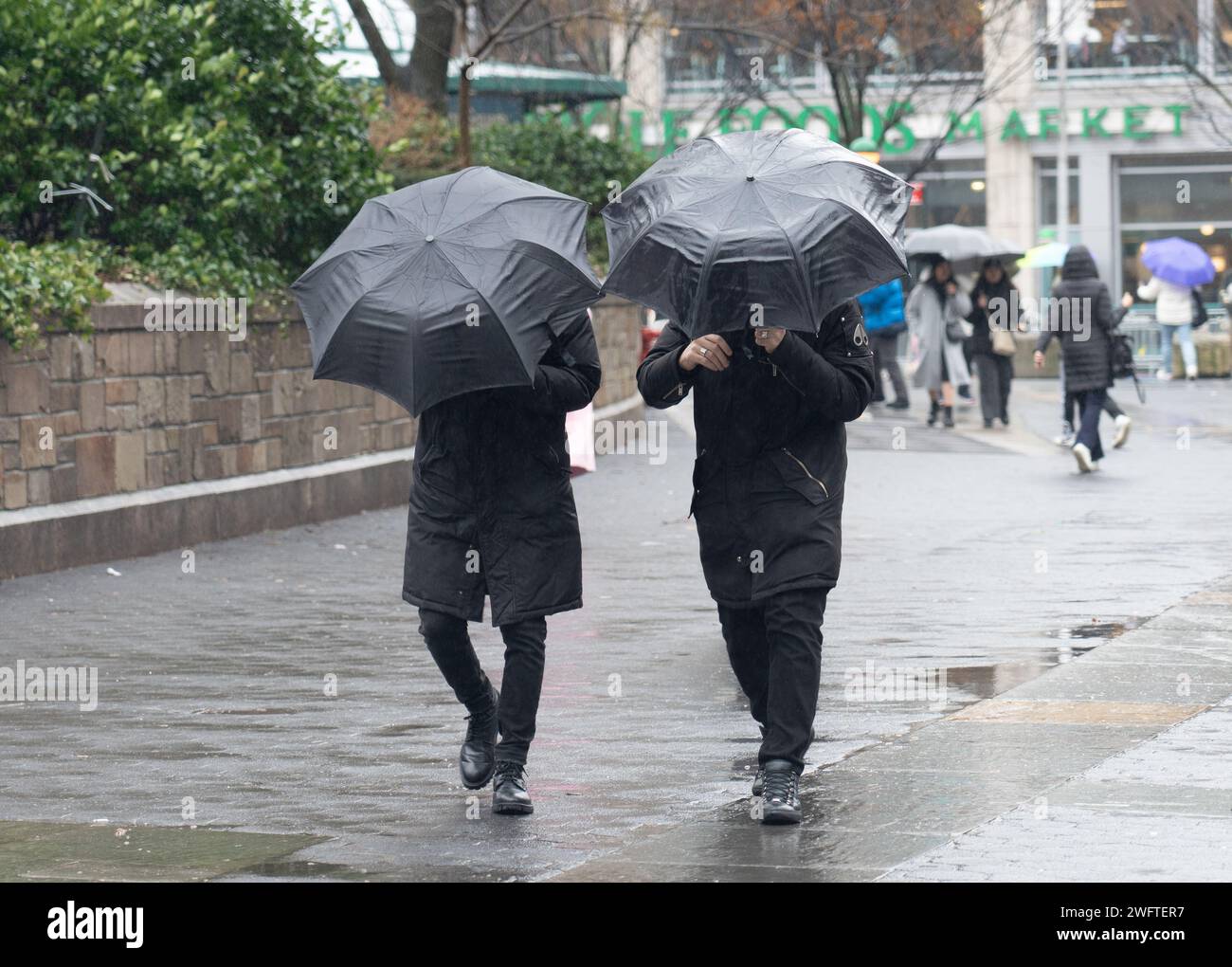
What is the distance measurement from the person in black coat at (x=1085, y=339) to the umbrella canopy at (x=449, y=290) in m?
11.0

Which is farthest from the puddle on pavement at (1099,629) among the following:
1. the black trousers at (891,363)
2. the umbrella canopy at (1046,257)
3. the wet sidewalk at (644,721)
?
the umbrella canopy at (1046,257)

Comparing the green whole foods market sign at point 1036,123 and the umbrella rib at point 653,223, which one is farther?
the green whole foods market sign at point 1036,123

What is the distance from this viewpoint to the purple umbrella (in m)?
30.3

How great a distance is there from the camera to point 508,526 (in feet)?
20.4

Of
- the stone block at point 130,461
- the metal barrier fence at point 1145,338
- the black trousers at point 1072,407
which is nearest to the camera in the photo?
the stone block at point 130,461

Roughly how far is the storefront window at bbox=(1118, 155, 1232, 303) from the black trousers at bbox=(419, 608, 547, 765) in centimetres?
3848

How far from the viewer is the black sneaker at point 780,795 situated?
5926mm

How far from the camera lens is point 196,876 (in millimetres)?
5504

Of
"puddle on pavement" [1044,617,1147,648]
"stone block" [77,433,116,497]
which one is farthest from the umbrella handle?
"stone block" [77,433,116,497]

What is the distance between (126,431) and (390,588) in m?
2.12

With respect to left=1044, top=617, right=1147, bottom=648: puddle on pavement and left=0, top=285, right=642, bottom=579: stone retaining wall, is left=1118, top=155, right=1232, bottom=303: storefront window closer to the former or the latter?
left=0, top=285, right=642, bottom=579: stone retaining wall

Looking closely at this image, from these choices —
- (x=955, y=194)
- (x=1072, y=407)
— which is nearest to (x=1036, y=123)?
(x=955, y=194)

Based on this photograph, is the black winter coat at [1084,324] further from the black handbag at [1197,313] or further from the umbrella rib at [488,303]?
the black handbag at [1197,313]

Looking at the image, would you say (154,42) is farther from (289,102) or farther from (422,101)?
(422,101)
